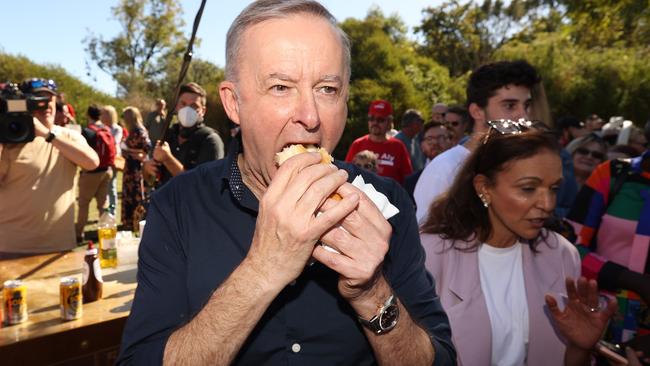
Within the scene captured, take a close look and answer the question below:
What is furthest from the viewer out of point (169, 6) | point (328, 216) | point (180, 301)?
point (169, 6)

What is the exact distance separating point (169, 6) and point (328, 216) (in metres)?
36.0

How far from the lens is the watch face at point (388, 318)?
3.72ft

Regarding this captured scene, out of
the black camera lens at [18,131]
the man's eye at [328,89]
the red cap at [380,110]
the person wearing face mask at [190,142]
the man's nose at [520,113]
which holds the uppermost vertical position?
the man's eye at [328,89]

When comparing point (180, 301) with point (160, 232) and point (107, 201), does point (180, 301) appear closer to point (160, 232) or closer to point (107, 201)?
point (160, 232)

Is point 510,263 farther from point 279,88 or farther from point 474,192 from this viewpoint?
point 279,88

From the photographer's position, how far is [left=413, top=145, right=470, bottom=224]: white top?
A: 10.1ft

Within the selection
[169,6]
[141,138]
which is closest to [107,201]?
[141,138]

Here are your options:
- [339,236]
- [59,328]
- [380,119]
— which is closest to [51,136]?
[59,328]

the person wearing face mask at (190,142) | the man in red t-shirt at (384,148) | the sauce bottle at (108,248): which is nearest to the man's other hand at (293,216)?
the sauce bottle at (108,248)

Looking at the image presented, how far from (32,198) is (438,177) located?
3005 millimetres

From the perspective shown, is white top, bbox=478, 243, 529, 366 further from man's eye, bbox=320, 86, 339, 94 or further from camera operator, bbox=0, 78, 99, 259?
camera operator, bbox=0, 78, 99, 259

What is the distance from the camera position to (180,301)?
122cm

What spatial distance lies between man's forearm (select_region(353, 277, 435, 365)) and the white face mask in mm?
4359

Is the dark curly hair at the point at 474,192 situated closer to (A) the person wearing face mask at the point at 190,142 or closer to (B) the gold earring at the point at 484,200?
(B) the gold earring at the point at 484,200
